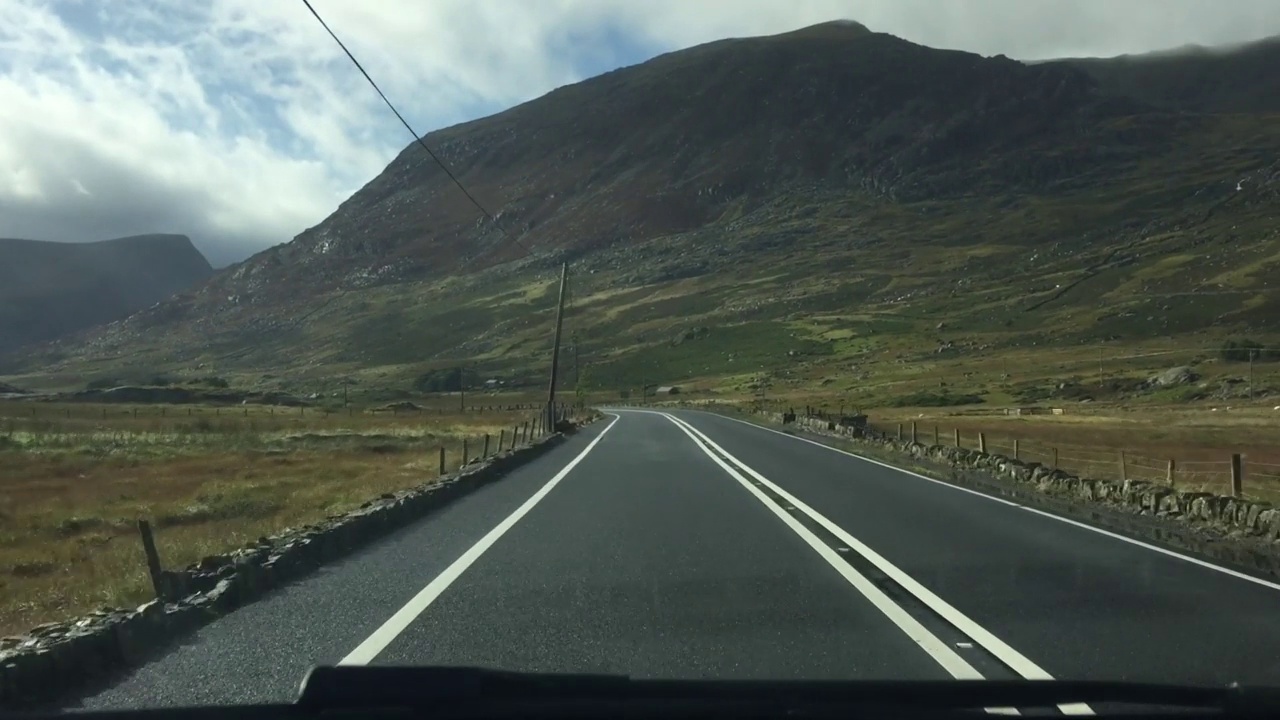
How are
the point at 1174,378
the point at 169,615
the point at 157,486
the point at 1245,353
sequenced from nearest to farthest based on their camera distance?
1. the point at 169,615
2. the point at 157,486
3. the point at 1174,378
4. the point at 1245,353

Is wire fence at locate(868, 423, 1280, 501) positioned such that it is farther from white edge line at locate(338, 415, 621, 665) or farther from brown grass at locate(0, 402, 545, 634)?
brown grass at locate(0, 402, 545, 634)

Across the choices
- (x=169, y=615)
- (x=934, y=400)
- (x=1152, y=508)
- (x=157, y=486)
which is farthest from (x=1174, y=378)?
(x=169, y=615)

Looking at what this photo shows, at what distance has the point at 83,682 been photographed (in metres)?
7.22

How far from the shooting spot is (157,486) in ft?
106

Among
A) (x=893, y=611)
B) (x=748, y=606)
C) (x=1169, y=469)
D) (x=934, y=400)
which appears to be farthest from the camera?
(x=934, y=400)

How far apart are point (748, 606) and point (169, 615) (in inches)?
183

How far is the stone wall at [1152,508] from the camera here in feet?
46.4

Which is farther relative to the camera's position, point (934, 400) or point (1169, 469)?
point (934, 400)

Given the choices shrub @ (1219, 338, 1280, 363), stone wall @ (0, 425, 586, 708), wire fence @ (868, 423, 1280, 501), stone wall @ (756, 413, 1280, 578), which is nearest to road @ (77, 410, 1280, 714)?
stone wall @ (0, 425, 586, 708)

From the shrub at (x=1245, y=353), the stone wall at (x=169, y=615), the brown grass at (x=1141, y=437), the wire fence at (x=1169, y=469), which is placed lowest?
the brown grass at (x=1141, y=437)

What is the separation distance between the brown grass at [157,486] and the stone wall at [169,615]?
79cm

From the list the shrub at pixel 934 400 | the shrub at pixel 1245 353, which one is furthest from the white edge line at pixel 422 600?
the shrub at pixel 1245 353

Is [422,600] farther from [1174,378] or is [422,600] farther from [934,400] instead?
[1174,378]

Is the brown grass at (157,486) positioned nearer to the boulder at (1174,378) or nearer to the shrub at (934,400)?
the shrub at (934,400)
